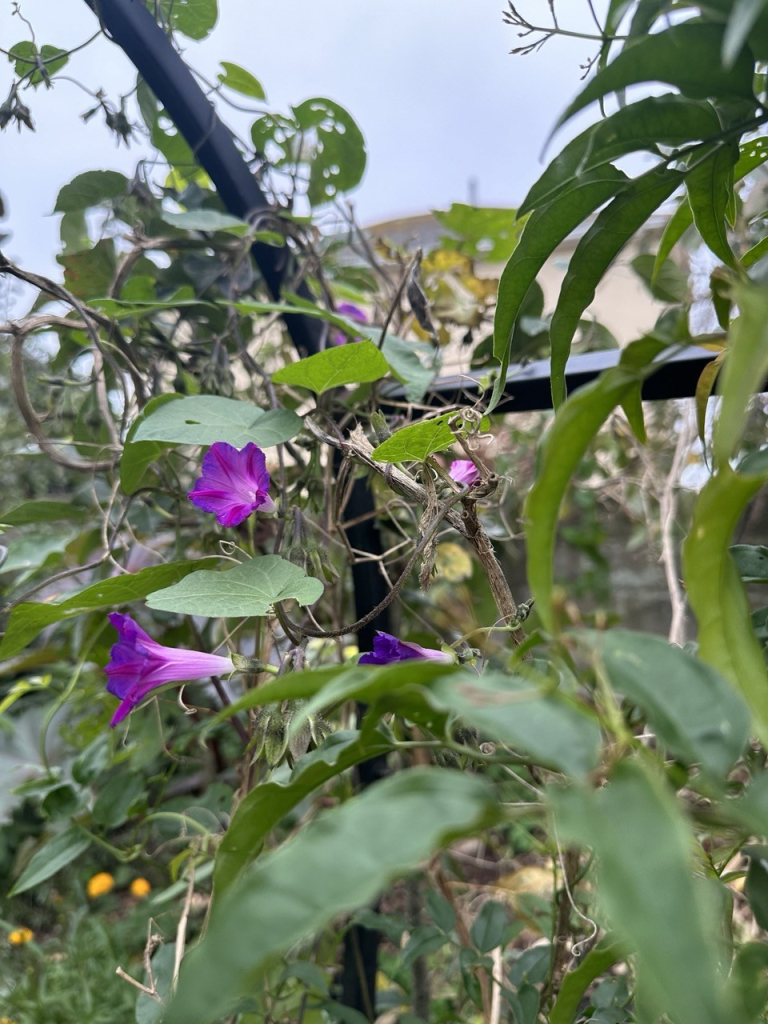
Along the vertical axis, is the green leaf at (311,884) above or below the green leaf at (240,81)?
below

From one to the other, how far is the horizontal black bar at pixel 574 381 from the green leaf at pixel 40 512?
14.7 inches

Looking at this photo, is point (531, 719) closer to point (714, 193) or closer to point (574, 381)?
point (714, 193)

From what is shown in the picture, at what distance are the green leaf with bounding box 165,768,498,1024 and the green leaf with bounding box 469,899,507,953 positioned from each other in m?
0.56

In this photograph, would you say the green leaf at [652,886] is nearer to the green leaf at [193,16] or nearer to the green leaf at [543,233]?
the green leaf at [543,233]

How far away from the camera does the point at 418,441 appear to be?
1.44 feet

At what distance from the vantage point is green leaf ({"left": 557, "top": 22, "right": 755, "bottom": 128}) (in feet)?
1.05

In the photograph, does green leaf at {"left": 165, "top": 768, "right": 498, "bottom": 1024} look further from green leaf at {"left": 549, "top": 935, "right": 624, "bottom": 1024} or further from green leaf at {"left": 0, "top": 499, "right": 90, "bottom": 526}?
green leaf at {"left": 0, "top": 499, "right": 90, "bottom": 526}

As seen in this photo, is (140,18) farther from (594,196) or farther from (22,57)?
(594,196)

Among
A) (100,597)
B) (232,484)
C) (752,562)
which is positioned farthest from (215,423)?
(752,562)

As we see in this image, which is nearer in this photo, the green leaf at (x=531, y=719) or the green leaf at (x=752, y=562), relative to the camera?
the green leaf at (x=531, y=719)

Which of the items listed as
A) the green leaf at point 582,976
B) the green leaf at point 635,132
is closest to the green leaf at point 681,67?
the green leaf at point 635,132

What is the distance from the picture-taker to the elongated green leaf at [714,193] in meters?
0.38

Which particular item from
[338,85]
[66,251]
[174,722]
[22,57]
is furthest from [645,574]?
[22,57]

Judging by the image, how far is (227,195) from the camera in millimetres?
764
